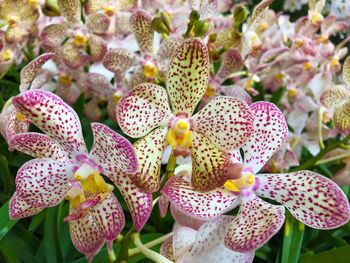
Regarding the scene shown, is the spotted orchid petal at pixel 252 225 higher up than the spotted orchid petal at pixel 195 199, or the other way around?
the spotted orchid petal at pixel 195 199

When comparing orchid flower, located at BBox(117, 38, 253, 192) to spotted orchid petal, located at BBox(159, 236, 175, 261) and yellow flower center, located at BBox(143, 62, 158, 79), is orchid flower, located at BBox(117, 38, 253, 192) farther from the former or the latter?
yellow flower center, located at BBox(143, 62, 158, 79)

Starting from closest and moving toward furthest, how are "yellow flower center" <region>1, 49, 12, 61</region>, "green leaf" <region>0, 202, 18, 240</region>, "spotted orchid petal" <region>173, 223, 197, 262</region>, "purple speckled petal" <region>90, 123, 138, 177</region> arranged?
"purple speckled petal" <region>90, 123, 138, 177</region> → "spotted orchid petal" <region>173, 223, 197, 262</region> → "green leaf" <region>0, 202, 18, 240</region> → "yellow flower center" <region>1, 49, 12, 61</region>

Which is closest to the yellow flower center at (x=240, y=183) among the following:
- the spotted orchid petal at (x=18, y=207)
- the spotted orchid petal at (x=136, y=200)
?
the spotted orchid petal at (x=136, y=200)

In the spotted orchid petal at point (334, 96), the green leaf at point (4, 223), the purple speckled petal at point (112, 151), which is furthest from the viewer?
the spotted orchid petal at point (334, 96)

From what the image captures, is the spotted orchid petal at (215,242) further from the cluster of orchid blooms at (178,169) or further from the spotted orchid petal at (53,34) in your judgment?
the spotted orchid petal at (53,34)

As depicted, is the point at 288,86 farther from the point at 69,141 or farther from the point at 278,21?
the point at 69,141

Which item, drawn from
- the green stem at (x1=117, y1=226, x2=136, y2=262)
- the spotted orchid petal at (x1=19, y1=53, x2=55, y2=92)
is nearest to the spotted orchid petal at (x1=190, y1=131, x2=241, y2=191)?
the green stem at (x1=117, y1=226, x2=136, y2=262)

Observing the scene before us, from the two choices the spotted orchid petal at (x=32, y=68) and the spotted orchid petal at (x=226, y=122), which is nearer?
the spotted orchid petal at (x=226, y=122)

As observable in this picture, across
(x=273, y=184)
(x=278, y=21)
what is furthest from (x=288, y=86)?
(x=273, y=184)
